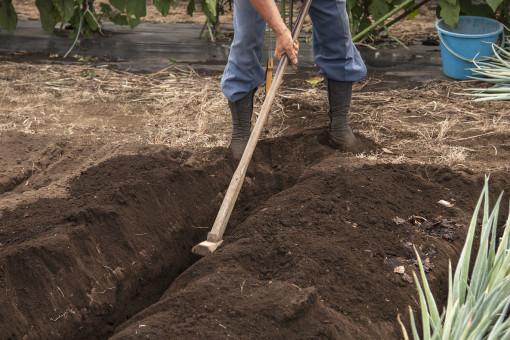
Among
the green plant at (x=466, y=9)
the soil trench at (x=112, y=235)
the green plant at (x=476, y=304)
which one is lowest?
the soil trench at (x=112, y=235)

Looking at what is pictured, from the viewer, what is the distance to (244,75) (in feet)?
10.1

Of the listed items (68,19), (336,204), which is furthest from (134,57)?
(336,204)

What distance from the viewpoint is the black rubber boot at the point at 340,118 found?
324 cm

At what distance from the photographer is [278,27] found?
2533 mm


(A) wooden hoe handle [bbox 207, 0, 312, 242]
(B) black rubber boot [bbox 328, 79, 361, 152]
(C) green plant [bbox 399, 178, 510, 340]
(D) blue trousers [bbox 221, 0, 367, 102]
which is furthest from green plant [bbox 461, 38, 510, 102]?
(C) green plant [bbox 399, 178, 510, 340]

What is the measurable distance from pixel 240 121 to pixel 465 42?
1.90 m

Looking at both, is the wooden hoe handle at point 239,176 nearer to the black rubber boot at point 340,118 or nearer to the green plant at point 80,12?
the black rubber boot at point 340,118

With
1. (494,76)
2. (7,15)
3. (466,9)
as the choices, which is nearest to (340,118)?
(494,76)

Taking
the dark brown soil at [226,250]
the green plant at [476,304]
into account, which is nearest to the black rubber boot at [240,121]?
the dark brown soil at [226,250]

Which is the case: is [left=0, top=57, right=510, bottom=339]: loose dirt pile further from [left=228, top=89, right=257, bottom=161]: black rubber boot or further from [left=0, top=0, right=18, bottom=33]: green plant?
[left=0, top=0, right=18, bottom=33]: green plant

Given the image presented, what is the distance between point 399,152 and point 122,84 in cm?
213

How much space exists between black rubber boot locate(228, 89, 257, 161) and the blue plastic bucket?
1637 mm

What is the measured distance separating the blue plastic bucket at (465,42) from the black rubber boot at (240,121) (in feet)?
5.37

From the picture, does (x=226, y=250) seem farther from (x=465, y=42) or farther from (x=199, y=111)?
(x=465, y=42)
